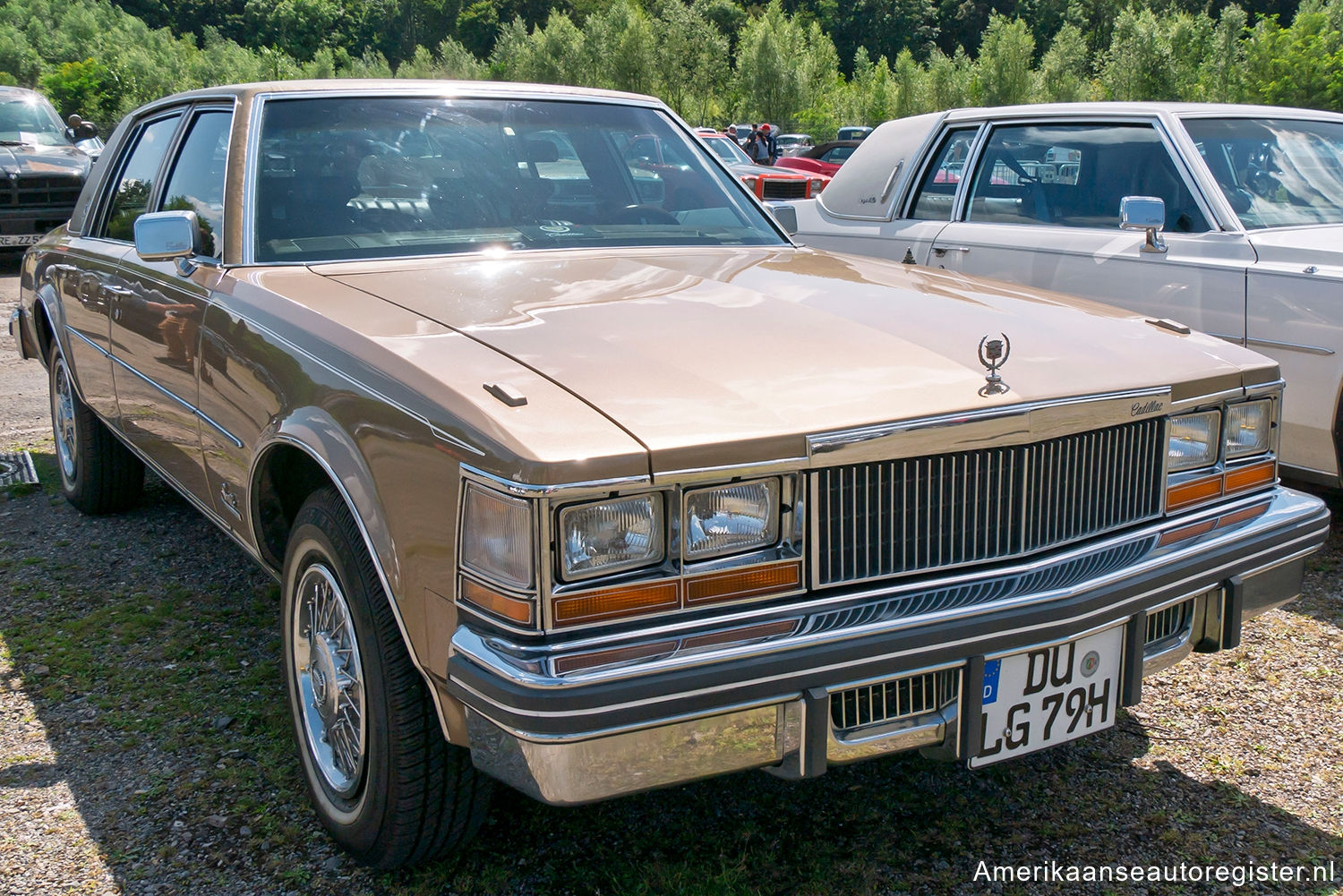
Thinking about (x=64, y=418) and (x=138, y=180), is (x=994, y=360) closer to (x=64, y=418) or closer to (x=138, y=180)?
(x=138, y=180)

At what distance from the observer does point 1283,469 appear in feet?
14.0

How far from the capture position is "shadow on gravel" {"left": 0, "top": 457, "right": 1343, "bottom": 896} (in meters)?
2.34

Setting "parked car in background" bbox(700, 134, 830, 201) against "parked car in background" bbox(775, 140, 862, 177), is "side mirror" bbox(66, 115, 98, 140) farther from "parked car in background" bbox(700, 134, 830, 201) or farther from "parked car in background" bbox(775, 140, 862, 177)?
"parked car in background" bbox(775, 140, 862, 177)

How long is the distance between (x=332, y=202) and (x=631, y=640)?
Result: 1786 mm

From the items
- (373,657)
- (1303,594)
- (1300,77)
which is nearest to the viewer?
(373,657)

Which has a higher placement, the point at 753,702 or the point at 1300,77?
the point at 1300,77

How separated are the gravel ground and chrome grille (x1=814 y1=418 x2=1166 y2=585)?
0.72 meters

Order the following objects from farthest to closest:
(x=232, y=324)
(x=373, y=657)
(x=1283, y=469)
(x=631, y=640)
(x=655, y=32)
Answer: (x=655, y=32), (x=1283, y=469), (x=232, y=324), (x=373, y=657), (x=631, y=640)

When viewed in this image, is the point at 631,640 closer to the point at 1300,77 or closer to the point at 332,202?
the point at 332,202

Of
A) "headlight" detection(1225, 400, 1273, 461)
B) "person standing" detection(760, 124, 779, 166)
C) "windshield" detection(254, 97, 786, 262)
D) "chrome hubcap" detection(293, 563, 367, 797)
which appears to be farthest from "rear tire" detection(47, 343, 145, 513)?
"person standing" detection(760, 124, 779, 166)

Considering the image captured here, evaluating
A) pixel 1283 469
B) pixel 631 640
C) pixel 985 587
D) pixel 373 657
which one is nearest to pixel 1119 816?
pixel 985 587

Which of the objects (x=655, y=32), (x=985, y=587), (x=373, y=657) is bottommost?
(x=373, y=657)

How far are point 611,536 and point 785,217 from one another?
2.24 m

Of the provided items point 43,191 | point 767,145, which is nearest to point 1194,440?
point 43,191
